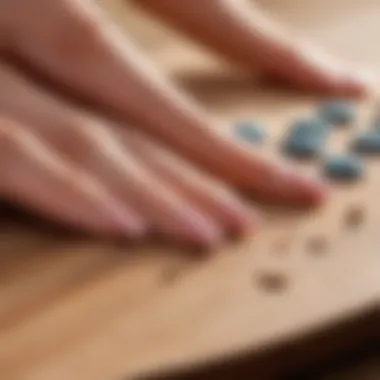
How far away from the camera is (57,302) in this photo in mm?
449

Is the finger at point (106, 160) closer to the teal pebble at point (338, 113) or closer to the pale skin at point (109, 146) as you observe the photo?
the pale skin at point (109, 146)

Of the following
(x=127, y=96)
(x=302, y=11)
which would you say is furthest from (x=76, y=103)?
(x=302, y=11)

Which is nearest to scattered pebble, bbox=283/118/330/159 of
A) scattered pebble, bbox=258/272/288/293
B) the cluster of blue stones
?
the cluster of blue stones

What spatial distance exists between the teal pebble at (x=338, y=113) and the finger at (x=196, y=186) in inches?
4.3

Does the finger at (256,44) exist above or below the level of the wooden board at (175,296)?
above

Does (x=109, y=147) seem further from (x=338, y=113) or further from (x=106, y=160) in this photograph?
(x=338, y=113)

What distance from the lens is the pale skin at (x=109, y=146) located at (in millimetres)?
486

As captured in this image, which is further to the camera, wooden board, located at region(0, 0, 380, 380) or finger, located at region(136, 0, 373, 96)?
finger, located at region(136, 0, 373, 96)

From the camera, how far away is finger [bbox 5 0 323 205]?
1.70ft

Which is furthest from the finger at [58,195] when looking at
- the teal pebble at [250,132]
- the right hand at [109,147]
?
the teal pebble at [250,132]

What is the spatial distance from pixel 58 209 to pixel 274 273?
0.40ft

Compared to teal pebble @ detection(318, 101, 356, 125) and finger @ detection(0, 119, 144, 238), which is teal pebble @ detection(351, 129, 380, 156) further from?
finger @ detection(0, 119, 144, 238)

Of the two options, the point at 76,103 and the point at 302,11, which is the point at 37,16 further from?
the point at 302,11

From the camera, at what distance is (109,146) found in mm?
513
